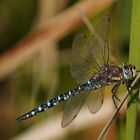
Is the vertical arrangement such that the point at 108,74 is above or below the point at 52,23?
below

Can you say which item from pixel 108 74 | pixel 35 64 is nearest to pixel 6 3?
pixel 35 64

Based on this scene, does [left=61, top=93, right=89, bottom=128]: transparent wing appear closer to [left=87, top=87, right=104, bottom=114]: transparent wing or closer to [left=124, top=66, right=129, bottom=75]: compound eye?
[left=87, top=87, right=104, bottom=114]: transparent wing

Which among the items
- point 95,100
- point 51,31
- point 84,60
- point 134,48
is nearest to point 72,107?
point 95,100

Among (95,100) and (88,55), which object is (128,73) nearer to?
(95,100)

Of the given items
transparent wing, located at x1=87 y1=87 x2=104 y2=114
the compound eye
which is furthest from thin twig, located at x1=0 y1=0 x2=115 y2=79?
the compound eye

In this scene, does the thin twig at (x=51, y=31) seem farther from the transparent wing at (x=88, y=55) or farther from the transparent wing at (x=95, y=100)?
the transparent wing at (x=95, y=100)

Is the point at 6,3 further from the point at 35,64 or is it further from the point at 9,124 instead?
the point at 9,124
